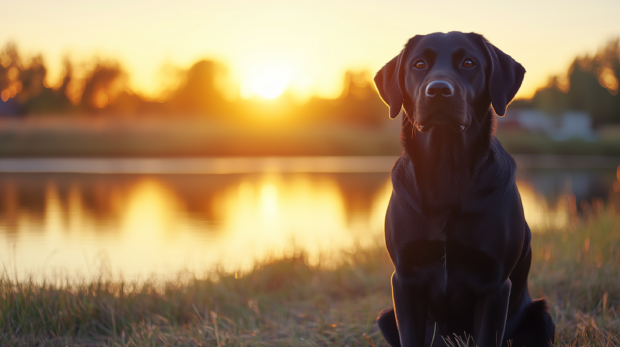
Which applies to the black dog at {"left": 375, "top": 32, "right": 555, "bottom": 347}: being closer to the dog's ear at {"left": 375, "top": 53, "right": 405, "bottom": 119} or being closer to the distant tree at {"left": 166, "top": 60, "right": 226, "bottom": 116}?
the dog's ear at {"left": 375, "top": 53, "right": 405, "bottom": 119}

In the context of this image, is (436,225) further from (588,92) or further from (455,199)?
(588,92)

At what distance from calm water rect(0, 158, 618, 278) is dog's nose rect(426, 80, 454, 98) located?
3329 mm

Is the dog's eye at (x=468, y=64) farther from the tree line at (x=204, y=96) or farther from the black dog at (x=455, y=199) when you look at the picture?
the tree line at (x=204, y=96)

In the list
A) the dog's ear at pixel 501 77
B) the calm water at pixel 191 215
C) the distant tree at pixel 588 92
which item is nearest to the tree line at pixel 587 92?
the distant tree at pixel 588 92

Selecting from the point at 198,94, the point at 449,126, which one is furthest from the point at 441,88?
the point at 198,94

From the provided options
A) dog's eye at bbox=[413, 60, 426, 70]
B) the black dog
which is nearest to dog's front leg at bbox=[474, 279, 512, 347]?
the black dog

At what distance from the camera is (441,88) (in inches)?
89.7

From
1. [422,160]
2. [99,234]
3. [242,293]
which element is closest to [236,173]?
[99,234]

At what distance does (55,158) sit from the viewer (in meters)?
35.6

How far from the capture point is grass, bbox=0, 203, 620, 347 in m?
3.36

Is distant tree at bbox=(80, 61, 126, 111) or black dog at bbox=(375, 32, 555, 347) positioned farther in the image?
distant tree at bbox=(80, 61, 126, 111)

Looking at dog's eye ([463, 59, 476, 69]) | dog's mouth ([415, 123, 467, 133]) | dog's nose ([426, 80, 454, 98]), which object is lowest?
dog's mouth ([415, 123, 467, 133])

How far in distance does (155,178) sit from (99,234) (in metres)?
13.0

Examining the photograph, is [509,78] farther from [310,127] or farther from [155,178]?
[310,127]
